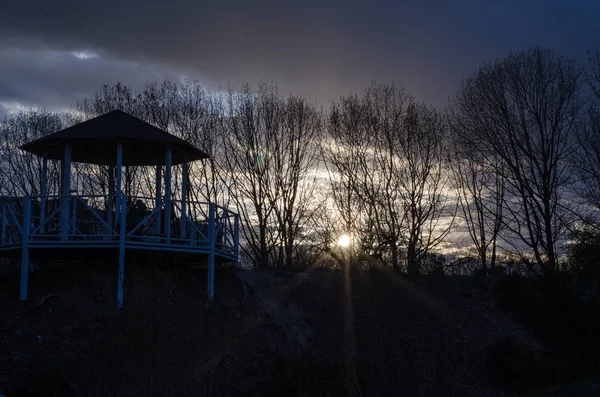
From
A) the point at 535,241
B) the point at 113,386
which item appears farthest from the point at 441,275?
the point at 113,386

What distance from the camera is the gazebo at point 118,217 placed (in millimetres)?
17547

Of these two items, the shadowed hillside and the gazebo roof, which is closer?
the shadowed hillside

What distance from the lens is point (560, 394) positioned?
51.4 ft

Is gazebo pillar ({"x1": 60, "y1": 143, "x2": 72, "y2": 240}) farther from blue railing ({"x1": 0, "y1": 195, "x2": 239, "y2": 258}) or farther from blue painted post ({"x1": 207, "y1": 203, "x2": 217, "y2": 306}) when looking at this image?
blue painted post ({"x1": 207, "y1": 203, "x2": 217, "y2": 306})

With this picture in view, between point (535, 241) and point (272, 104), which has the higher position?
point (272, 104)

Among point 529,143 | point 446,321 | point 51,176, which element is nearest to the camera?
point 446,321

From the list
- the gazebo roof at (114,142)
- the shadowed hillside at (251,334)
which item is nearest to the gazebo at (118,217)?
the gazebo roof at (114,142)

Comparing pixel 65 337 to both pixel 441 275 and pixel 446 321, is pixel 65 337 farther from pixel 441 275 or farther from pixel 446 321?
pixel 441 275

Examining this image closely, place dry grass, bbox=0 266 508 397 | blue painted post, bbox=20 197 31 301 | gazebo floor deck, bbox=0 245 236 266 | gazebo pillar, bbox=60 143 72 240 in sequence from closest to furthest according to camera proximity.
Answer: dry grass, bbox=0 266 508 397, blue painted post, bbox=20 197 31 301, gazebo floor deck, bbox=0 245 236 266, gazebo pillar, bbox=60 143 72 240

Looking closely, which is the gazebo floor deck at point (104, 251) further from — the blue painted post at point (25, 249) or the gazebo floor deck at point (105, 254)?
the blue painted post at point (25, 249)

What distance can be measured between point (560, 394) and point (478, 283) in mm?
12130

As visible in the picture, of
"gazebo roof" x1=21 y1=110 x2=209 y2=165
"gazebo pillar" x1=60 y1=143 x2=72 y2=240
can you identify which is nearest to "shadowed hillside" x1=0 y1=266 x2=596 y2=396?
"gazebo pillar" x1=60 y1=143 x2=72 y2=240

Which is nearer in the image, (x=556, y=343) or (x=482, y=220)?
(x=556, y=343)

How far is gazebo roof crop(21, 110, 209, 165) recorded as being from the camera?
728 inches
